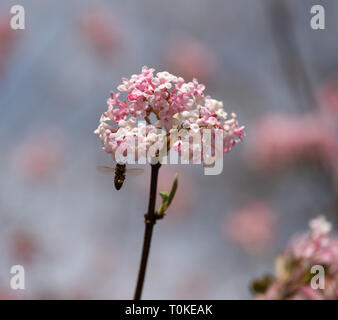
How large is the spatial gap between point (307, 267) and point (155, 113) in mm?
1193

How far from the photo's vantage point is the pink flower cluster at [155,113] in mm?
1782

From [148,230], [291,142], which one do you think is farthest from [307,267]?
[291,142]

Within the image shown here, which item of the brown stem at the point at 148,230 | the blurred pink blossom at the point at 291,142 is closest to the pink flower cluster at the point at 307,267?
the brown stem at the point at 148,230

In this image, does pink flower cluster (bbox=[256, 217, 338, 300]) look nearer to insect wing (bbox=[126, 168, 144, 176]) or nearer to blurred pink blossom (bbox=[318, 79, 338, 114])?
insect wing (bbox=[126, 168, 144, 176])

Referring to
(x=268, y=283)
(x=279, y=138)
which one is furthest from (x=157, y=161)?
(x=279, y=138)

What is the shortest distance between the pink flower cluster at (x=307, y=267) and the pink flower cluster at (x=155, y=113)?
819 millimetres

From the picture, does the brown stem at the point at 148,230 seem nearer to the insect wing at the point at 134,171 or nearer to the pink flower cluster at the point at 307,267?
the insect wing at the point at 134,171

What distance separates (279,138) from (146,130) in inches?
204

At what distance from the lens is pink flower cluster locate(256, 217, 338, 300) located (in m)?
2.09

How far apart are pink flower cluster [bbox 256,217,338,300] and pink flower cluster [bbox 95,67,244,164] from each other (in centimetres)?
82

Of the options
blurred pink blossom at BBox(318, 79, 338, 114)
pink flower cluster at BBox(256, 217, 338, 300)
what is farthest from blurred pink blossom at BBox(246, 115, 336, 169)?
pink flower cluster at BBox(256, 217, 338, 300)

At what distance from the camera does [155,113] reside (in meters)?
1.86

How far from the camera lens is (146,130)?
5.83 ft
